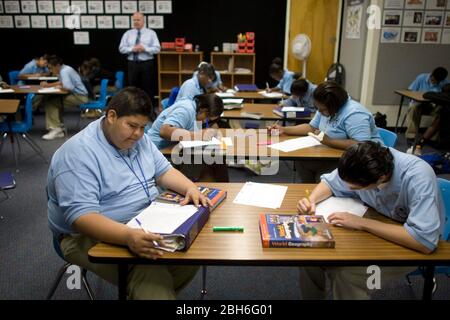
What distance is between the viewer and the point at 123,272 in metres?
1.62

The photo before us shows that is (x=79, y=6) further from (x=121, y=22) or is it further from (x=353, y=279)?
(x=353, y=279)

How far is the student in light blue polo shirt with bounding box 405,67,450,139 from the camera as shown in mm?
6147

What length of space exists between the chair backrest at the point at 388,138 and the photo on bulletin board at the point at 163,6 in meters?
6.46

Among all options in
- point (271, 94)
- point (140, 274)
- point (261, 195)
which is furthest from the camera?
point (271, 94)

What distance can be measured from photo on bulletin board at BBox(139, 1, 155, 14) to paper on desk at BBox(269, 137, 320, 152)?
6.35 meters

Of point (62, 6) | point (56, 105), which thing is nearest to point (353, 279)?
point (56, 105)

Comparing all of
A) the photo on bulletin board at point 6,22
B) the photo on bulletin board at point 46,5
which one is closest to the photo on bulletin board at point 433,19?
the photo on bulletin board at point 46,5

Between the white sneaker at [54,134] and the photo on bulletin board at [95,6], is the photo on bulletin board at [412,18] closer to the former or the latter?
the white sneaker at [54,134]

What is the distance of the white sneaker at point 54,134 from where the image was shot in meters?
6.30

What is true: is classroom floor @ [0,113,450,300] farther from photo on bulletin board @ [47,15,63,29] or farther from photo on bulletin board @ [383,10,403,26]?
photo on bulletin board @ [47,15,63,29]

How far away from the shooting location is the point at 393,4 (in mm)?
6477

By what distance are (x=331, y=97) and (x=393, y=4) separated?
4409 millimetres

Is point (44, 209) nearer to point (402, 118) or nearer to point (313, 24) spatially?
point (402, 118)

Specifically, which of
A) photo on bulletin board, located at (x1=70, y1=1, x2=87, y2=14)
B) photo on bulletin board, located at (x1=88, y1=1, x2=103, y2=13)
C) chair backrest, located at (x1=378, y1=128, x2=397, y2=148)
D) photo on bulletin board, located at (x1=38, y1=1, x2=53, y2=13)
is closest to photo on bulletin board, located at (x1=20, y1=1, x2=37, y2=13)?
photo on bulletin board, located at (x1=38, y1=1, x2=53, y2=13)
